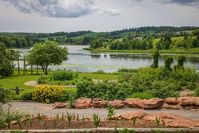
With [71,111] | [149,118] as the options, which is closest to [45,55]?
[71,111]

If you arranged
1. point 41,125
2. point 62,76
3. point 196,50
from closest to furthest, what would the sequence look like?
point 41,125
point 62,76
point 196,50

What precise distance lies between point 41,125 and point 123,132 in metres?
3.12

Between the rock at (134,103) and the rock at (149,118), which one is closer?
the rock at (149,118)

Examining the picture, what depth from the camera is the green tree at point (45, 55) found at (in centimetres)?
5250

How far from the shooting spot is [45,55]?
5247 cm

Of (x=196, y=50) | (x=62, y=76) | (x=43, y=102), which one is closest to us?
(x=43, y=102)

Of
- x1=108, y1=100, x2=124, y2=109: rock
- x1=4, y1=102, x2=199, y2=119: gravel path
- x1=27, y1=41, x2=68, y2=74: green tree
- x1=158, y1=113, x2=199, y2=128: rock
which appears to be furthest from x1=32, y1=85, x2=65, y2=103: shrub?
x1=27, y1=41, x2=68, y2=74: green tree

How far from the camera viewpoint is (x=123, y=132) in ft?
40.3

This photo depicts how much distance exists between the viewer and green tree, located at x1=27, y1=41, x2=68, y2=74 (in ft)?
172

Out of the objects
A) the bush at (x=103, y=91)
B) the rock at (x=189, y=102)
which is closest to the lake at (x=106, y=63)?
the bush at (x=103, y=91)

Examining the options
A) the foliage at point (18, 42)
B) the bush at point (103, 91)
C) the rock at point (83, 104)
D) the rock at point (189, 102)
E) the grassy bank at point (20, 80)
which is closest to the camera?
the rock at point (189, 102)

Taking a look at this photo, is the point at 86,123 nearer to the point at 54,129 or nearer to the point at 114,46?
the point at 54,129

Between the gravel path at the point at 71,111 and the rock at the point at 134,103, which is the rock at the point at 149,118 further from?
the rock at the point at 134,103

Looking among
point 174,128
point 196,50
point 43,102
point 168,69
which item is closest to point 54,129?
point 174,128
